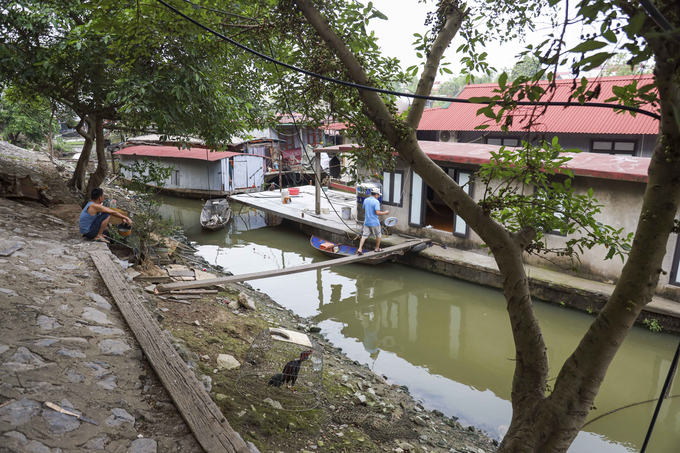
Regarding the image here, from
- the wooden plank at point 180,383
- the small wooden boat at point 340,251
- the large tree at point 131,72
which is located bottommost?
the small wooden boat at point 340,251

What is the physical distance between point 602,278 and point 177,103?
371 inches

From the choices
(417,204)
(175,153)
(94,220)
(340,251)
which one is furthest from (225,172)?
(94,220)

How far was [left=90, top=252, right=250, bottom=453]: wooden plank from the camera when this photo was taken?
2.99 m

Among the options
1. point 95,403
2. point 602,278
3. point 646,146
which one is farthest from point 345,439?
point 646,146

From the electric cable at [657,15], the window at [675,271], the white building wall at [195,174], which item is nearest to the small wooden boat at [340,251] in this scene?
the window at [675,271]

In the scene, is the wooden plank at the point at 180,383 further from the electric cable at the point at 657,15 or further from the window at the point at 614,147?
the window at the point at 614,147

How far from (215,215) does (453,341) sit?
419 inches

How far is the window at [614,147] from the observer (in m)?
13.2

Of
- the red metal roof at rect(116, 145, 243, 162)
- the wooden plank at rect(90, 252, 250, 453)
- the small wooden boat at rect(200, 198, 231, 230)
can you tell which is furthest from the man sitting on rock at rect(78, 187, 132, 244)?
the red metal roof at rect(116, 145, 243, 162)

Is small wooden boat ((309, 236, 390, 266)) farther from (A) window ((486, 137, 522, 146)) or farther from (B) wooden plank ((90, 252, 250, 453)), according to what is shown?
(B) wooden plank ((90, 252, 250, 453))

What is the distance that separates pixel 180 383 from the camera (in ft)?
11.5

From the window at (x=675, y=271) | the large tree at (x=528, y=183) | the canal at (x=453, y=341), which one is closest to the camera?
the large tree at (x=528, y=183)

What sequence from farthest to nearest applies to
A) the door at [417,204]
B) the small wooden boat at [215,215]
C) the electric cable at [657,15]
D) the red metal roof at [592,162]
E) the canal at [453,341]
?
the small wooden boat at [215,215], the door at [417,204], the red metal roof at [592,162], the canal at [453,341], the electric cable at [657,15]

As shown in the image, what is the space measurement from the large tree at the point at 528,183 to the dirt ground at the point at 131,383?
77.6 inches
